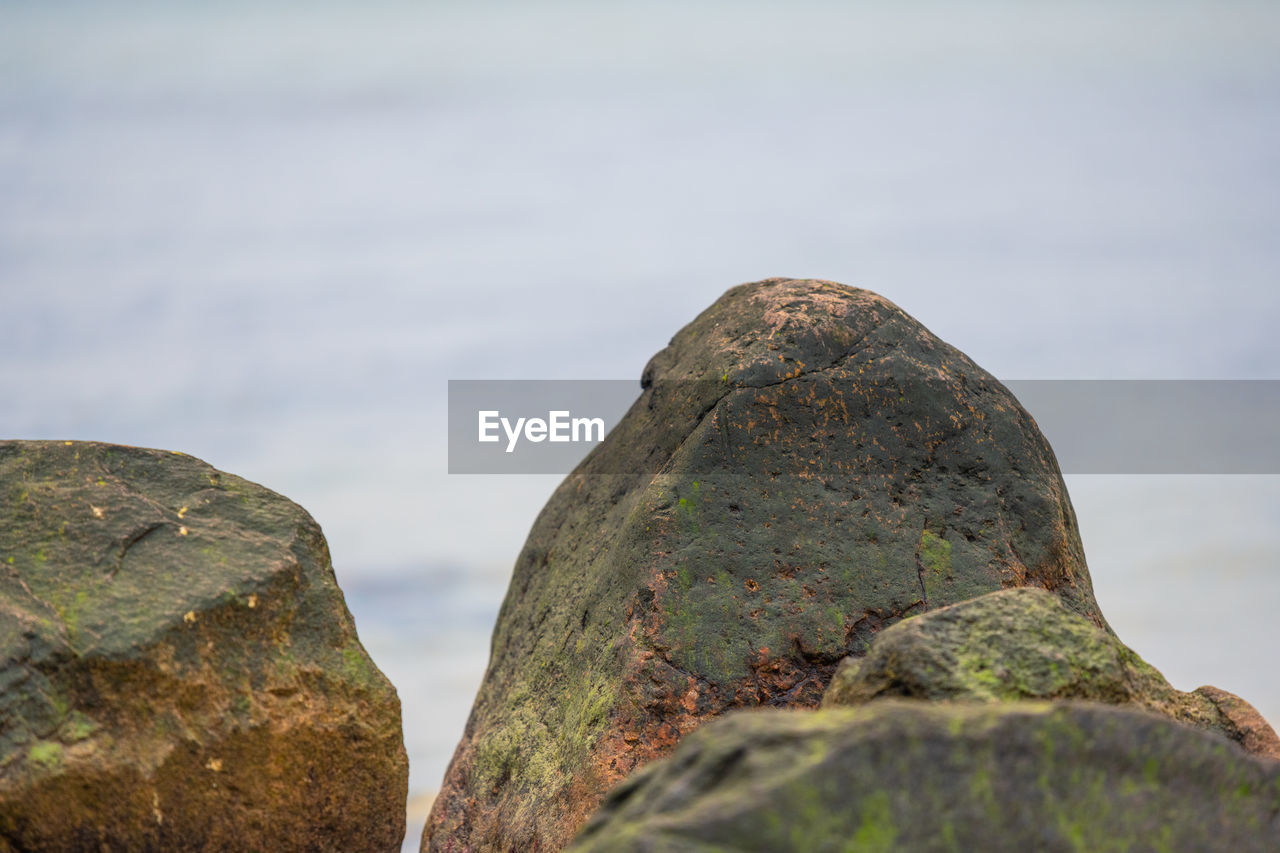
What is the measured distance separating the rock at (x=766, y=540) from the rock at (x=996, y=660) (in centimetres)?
170

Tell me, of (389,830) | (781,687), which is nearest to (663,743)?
(781,687)

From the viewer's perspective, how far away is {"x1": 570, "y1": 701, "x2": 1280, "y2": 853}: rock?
2.89 metres

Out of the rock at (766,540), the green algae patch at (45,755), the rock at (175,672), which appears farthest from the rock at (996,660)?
the green algae patch at (45,755)

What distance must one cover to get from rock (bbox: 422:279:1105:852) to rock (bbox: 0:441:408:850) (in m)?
1.38

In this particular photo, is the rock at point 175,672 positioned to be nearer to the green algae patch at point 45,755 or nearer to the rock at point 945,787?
the green algae patch at point 45,755

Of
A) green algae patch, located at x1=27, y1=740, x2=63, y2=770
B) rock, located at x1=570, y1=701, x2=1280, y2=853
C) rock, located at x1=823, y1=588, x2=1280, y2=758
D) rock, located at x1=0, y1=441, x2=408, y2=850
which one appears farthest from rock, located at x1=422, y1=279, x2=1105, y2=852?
rock, located at x1=570, y1=701, x2=1280, y2=853

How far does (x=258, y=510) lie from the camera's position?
601 centimetres

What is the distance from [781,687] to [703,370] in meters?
2.04

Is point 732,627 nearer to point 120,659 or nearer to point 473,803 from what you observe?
point 473,803

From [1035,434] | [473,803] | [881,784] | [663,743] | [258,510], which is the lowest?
[473,803]

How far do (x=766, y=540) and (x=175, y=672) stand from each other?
10.2 ft

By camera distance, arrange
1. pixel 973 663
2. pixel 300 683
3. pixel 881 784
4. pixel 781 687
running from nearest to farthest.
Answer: pixel 881 784
pixel 973 663
pixel 300 683
pixel 781 687

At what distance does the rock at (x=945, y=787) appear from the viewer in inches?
114

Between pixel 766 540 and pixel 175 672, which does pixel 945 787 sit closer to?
pixel 175 672
